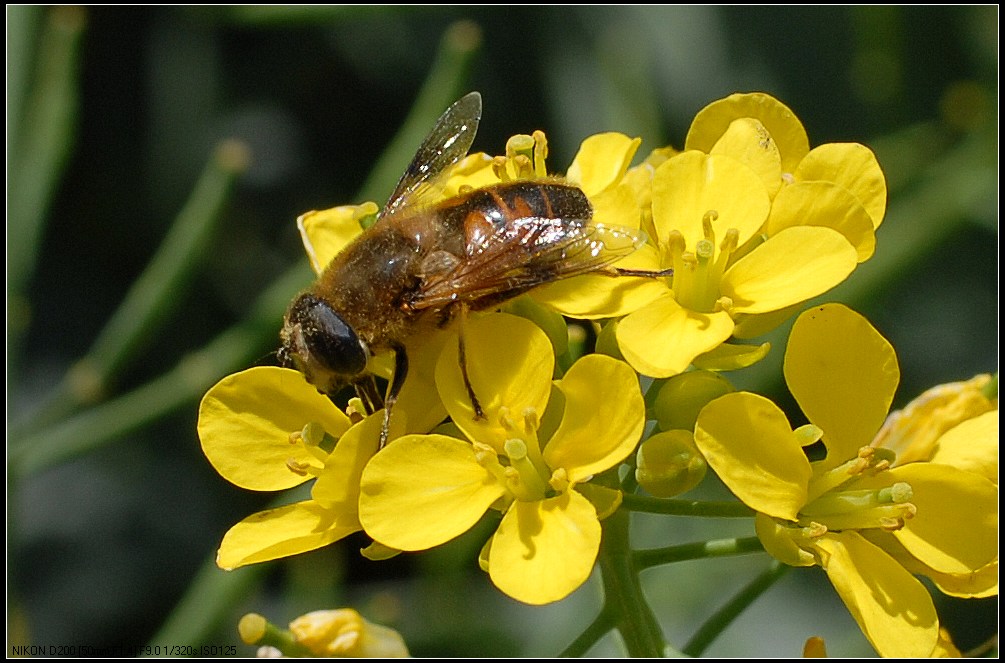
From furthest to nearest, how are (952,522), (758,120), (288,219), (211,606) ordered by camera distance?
(288,219)
(211,606)
(758,120)
(952,522)

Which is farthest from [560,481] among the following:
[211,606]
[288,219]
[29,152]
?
[288,219]

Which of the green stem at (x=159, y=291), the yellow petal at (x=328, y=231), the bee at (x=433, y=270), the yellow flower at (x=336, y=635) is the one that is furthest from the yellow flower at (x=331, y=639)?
the green stem at (x=159, y=291)

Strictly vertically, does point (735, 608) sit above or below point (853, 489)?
below

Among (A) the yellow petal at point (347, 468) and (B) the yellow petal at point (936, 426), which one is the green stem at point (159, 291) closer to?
(A) the yellow petal at point (347, 468)

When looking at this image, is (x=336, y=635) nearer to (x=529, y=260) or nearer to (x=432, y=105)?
(x=529, y=260)

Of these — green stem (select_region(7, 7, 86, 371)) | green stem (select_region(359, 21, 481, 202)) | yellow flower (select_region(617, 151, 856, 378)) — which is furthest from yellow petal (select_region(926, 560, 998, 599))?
green stem (select_region(7, 7, 86, 371))

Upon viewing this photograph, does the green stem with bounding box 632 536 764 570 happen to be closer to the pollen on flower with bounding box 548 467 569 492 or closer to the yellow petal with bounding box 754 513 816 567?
the yellow petal with bounding box 754 513 816 567

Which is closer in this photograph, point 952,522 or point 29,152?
point 952,522
